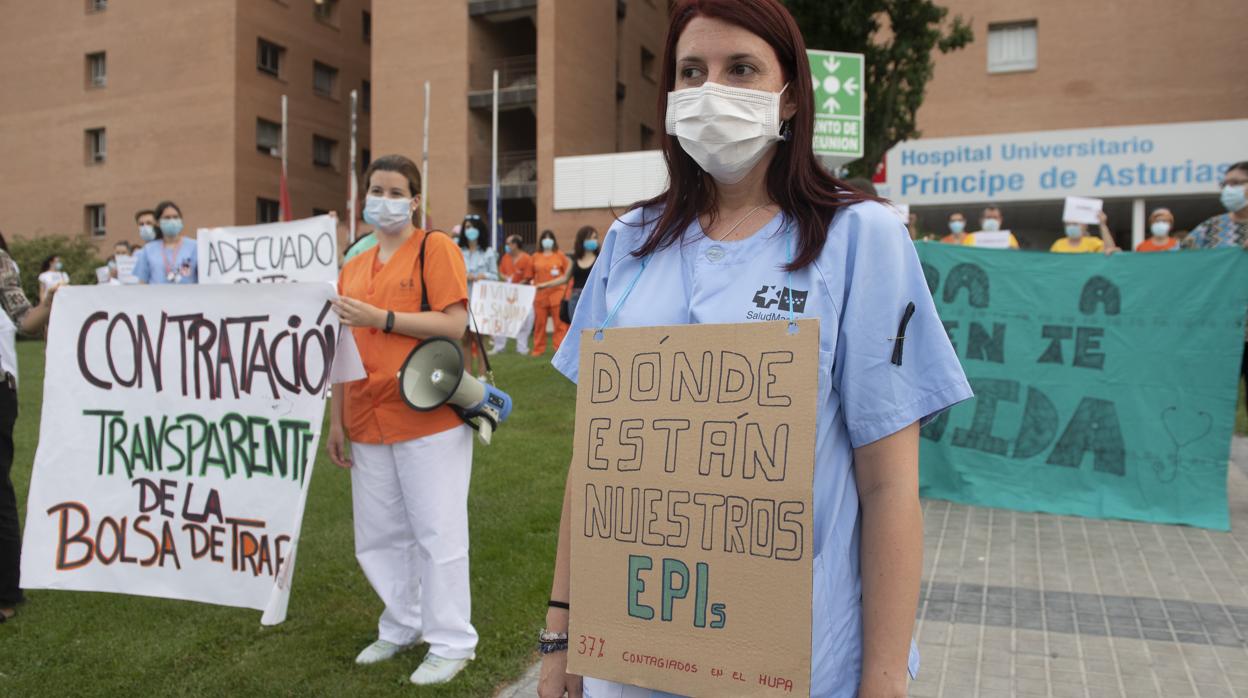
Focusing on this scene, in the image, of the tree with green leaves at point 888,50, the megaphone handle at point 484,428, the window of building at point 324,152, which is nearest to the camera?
the megaphone handle at point 484,428

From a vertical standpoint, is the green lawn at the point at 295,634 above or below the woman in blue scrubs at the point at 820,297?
below

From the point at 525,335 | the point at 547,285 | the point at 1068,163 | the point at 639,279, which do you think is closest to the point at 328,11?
the point at 1068,163

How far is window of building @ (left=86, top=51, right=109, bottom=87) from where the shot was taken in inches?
1665

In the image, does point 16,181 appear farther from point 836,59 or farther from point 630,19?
point 836,59

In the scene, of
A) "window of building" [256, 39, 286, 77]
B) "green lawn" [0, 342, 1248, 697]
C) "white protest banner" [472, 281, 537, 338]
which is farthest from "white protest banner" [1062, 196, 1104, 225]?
"window of building" [256, 39, 286, 77]

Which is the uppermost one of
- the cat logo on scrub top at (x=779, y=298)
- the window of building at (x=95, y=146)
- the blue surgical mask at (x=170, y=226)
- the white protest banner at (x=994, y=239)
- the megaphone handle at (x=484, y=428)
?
the window of building at (x=95, y=146)

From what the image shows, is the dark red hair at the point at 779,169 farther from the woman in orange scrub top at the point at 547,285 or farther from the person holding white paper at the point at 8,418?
the woman in orange scrub top at the point at 547,285

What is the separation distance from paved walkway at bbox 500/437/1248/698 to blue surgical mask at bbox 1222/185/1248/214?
2108 mm

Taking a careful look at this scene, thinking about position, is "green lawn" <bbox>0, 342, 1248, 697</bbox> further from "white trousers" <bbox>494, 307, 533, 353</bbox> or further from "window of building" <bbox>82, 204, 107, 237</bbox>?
"window of building" <bbox>82, 204, 107, 237</bbox>

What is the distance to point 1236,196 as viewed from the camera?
6852 millimetres

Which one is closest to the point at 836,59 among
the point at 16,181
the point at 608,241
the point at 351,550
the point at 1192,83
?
the point at 351,550

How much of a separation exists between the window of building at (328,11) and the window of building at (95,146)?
34.4 feet

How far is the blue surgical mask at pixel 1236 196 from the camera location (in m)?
6.84

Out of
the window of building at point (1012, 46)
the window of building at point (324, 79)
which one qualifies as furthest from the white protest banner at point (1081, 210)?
the window of building at point (324, 79)
